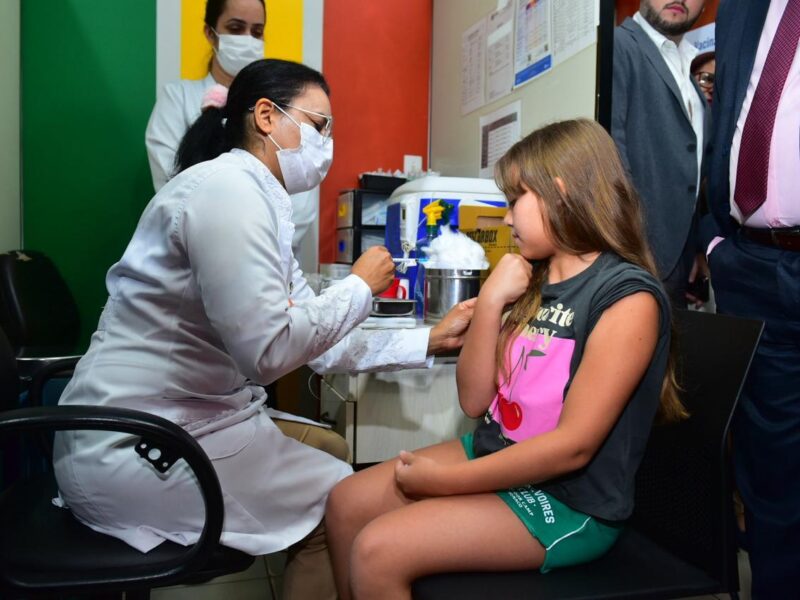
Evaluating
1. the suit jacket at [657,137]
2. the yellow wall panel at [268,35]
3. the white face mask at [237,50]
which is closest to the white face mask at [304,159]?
the suit jacket at [657,137]

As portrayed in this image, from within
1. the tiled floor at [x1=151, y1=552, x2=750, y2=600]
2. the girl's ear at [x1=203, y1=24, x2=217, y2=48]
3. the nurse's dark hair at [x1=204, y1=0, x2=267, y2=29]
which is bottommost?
the tiled floor at [x1=151, y1=552, x2=750, y2=600]

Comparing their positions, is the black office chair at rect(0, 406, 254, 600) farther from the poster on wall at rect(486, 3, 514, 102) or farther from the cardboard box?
the poster on wall at rect(486, 3, 514, 102)

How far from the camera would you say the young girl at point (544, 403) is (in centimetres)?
92

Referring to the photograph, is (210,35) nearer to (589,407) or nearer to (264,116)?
(264,116)

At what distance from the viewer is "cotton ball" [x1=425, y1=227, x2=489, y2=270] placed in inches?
68.2

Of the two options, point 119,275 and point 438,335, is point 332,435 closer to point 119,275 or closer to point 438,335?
point 438,335

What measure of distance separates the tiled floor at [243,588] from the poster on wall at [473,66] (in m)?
2.00

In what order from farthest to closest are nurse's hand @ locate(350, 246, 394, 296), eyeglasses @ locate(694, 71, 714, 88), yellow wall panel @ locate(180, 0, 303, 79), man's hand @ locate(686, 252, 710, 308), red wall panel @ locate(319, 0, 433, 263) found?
1. red wall panel @ locate(319, 0, 433, 263)
2. yellow wall panel @ locate(180, 0, 303, 79)
3. eyeglasses @ locate(694, 71, 714, 88)
4. man's hand @ locate(686, 252, 710, 308)
5. nurse's hand @ locate(350, 246, 394, 296)

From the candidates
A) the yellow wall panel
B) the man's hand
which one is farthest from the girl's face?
the yellow wall panel

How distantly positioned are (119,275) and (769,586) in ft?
4.99

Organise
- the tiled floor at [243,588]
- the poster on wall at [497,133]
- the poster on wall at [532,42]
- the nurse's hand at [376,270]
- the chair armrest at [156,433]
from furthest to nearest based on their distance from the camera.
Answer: the poster on wall at [497,133]
the poster on wall at [532,42]
the tiled floor at [243,588]
the nurse's hand at [376,270]
the chair armrest at [156,433]

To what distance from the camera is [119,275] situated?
3.67ft

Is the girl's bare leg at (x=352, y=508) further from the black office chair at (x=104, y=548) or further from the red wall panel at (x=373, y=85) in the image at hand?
the red wall panel at (x=373, y=85)

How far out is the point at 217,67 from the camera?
2.59 meters
